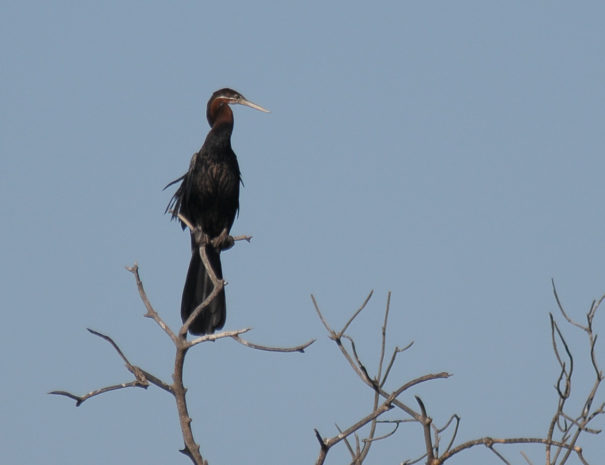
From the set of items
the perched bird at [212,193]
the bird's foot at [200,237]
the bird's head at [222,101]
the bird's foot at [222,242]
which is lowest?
the bird's foot at [200,237]

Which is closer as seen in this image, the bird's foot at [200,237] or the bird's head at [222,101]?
the bird's foot at [200,237]

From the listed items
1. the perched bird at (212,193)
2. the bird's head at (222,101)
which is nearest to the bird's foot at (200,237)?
the perched bird at (212,193)

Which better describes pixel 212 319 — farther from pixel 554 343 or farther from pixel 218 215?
pixel 554 343

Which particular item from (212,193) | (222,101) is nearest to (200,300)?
(212,193)

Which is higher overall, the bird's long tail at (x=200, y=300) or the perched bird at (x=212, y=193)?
the perched bird at (x=212, y=193)

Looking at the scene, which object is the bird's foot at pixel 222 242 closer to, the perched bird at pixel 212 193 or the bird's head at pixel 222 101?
the perched bird at pixel 212 193

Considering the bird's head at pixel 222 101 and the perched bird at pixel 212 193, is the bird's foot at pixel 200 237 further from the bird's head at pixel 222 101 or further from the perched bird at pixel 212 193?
the bird's head at pixel 222 101

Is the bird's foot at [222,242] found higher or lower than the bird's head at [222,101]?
lower

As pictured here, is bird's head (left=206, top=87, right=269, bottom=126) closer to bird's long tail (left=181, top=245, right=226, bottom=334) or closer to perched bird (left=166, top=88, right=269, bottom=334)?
perched bird (left=166, top=88, right=269, bottom=334)

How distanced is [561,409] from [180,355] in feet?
4.72

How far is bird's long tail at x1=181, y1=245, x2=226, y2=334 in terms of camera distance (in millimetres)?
7395

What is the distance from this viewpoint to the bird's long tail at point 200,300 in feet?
24.3

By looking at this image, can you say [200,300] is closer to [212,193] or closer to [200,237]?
[200,237]

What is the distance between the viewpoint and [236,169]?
8.16 meters
